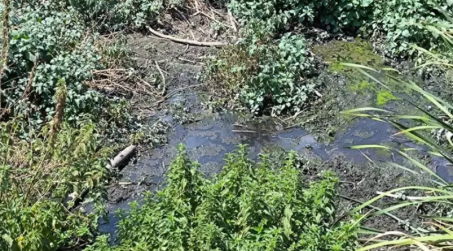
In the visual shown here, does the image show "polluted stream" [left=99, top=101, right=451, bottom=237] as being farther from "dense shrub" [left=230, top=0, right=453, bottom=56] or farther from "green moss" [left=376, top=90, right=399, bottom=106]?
"dense shrub" [left=230, top=0, right=453, bottom=56]

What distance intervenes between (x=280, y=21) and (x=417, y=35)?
1.60 metres

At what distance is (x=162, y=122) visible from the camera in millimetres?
7070

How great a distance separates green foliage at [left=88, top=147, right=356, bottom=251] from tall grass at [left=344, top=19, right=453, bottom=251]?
25cm

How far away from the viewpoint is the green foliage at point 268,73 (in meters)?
7.26

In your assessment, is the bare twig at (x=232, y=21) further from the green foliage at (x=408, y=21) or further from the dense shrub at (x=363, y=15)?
the green foliage at (x=408, y=21)

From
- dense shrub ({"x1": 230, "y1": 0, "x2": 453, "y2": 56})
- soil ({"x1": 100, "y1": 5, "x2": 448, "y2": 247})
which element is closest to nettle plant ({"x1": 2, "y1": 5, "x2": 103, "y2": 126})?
soil ({"x1": 100, "y1": 5, "x2": 448, "y2": 247})

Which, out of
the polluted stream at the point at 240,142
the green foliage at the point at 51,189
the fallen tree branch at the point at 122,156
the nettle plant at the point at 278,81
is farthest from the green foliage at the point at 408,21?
the green foliage at the point at 51,189

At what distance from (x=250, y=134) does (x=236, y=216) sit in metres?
2.70

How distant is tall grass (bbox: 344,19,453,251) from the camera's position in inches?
148

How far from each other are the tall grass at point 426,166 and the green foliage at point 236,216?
250 millimetres

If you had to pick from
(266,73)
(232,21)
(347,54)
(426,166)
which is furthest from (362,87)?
(232,21)

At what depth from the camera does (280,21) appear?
27.9 feet

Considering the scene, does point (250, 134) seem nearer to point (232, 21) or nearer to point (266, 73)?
point (266, 73)

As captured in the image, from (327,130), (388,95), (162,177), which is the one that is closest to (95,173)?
(162,177)
